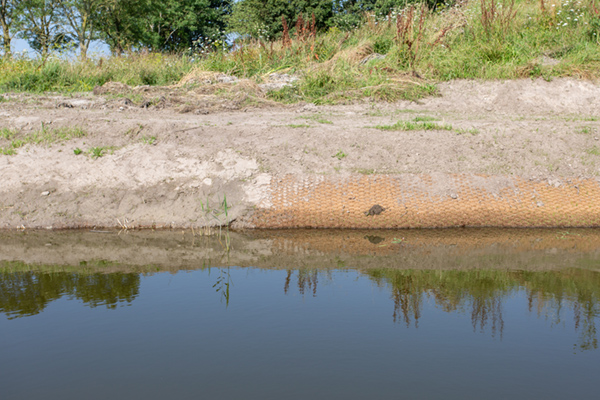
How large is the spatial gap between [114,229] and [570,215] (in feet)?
17.7

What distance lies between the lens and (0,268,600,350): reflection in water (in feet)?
13.9

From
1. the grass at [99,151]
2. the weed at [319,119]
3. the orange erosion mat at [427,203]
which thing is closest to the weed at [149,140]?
the grass at [99,151]

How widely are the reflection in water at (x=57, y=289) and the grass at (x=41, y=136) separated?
3270 millimetres

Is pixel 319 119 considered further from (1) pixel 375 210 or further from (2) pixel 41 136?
(2) pixel 41 136

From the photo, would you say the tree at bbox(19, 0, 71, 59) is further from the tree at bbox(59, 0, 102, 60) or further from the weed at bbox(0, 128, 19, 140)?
the weed at bbox(0, 128, 19, 140)

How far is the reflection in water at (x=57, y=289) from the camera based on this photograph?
4.44m

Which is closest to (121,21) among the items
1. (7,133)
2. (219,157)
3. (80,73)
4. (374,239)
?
(80,73)

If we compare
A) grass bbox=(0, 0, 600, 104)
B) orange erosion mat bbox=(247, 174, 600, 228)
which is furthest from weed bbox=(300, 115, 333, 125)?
orange erosion mat bbox=(247, 174, 600, 228)

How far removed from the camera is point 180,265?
18.2 feet

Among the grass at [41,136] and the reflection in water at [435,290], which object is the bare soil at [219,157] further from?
the reflection in water at [435,290]

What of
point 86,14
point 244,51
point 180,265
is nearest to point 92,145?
point 180,265

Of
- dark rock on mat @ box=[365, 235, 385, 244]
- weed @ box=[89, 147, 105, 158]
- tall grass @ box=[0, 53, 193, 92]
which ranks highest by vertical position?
tall grass @ box=[0, 53, 193, 92]

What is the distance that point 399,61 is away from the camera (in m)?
11.6

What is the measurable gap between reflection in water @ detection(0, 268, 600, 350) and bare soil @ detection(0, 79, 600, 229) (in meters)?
1.98
